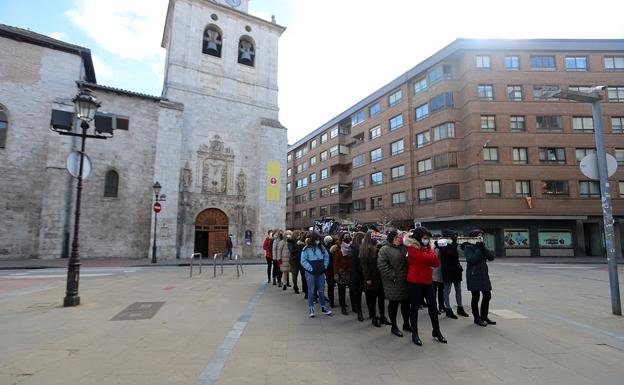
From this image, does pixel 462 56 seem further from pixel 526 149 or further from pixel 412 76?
pixel 526 149

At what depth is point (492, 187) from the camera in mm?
30719

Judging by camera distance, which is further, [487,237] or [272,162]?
[487,237]

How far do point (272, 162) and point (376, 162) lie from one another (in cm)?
1895

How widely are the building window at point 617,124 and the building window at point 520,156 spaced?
855 cm

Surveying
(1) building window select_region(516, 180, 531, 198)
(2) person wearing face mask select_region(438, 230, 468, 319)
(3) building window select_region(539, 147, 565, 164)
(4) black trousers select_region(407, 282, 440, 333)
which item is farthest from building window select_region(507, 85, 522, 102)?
(4) black trousers select_region(407, 282, 440, 333)

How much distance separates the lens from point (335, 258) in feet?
24.8

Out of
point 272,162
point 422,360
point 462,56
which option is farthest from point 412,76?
point 422,360

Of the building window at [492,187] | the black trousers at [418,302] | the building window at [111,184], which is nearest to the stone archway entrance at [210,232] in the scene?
the building window at [111,184]

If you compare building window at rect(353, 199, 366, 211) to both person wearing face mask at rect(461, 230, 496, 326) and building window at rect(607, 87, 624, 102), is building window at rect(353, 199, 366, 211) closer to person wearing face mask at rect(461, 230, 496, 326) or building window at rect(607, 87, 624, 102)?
building window at rect(607, 87, 624, 102)

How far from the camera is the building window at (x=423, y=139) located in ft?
117

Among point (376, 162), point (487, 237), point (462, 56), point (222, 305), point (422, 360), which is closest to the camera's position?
point (422, 360)

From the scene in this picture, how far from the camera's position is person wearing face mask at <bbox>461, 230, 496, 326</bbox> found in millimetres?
6191

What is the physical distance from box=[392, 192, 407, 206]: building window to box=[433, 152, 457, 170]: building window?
215 inches

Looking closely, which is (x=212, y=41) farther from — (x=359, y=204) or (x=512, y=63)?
(x=512, y=63)
